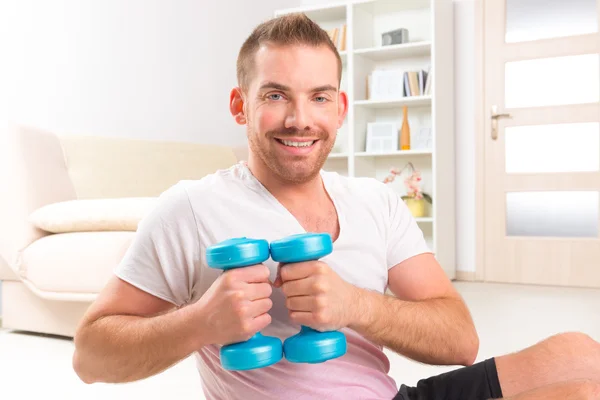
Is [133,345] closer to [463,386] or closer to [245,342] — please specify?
[245,342]

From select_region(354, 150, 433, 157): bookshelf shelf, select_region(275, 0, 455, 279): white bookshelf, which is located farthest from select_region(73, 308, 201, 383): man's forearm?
select_region(354, 150, 433, 157): bookshelf shelf

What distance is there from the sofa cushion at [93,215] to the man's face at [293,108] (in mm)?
1786

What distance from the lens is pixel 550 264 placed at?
4.93m

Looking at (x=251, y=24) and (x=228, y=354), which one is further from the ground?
(x=251, y=24)

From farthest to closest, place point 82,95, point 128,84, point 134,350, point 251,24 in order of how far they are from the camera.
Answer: point 251,24, point 128,84, point 82,95, point 134,350

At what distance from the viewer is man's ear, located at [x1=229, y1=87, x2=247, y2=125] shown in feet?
4.08

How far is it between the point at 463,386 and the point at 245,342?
45cm

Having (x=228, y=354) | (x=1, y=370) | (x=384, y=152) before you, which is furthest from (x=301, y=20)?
(x=384, y=152)

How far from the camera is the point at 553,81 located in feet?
16.1

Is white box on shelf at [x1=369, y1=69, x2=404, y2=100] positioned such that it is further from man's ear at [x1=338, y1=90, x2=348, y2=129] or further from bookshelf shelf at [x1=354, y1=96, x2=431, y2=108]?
man's ear at [x1=338, y1=90, x2=348, y2=129]

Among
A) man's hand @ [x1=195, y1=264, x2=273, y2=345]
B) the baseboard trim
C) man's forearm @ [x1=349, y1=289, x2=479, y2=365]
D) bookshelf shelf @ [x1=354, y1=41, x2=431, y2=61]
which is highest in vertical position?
bookshelf shelf @ [x1=354, y1=41, x2=431, y2=61]

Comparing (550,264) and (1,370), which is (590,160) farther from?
(1,370)

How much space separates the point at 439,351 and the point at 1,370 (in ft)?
6.71

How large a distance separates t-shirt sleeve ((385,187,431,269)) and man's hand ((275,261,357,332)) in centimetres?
32
